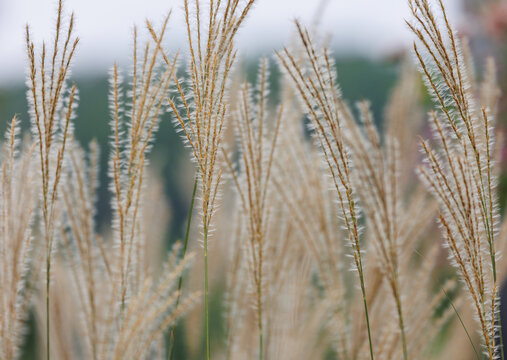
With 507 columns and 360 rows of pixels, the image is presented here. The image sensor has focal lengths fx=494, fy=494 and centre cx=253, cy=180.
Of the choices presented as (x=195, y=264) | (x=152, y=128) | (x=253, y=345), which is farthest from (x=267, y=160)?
(x=195, y=264)

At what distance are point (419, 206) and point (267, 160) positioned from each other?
40 centimetres

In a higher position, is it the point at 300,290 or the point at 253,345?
the point at 300,290

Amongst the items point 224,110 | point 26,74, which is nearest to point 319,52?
point 224,110

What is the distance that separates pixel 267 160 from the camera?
3.05ft

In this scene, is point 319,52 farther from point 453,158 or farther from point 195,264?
point 195,264

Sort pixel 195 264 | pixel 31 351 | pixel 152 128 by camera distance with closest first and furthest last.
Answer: pixel 152 128 → pixel 195 264 → pixel 31 351

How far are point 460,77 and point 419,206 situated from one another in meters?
0.48

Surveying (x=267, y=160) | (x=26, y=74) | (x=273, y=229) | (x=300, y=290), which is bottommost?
(x=300, y=290)

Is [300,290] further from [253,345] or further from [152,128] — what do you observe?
[152,128]

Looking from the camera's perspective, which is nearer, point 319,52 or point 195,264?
point 319,52

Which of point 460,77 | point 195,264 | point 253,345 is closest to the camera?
point 460,77

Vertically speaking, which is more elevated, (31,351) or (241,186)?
(241,186)

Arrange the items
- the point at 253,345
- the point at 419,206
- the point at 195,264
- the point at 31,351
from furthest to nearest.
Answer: the point at 31,351, the point at 195,264, the point at 253,345, the point at 419,206

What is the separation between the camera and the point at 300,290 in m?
1.26
